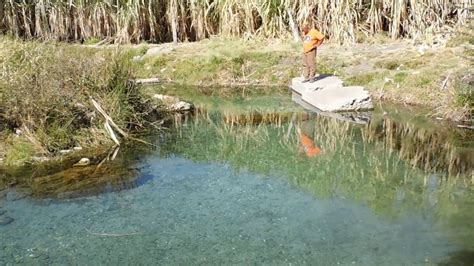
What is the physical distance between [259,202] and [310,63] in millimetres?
8209

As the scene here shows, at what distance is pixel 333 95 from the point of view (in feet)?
50.1

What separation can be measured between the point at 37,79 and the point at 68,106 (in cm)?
84

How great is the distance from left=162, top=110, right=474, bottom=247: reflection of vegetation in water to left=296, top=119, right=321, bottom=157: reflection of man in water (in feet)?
0.34

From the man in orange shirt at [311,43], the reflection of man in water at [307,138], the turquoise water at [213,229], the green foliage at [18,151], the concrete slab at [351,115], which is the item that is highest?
the man in orange shirt at [311,43]

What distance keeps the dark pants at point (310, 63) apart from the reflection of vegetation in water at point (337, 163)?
2.47 m

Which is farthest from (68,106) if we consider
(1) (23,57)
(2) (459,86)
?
(2) (459,86)

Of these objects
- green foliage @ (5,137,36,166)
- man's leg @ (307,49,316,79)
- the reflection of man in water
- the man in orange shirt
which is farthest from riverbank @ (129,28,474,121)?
green foliage @ (5,137,36,166)

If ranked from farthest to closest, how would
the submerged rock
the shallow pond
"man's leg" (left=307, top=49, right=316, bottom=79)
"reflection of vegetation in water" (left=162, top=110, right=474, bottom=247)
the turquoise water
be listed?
1. "man's leg" (left=307, top=49, right=316, bottom=79)
2. "reflection of vegetation in water" (left=162, top=110, right=474, bottom=247)
3. the submerged rock
4. the shallow pond
5. the turquoise water

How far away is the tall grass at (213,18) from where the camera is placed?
68.6 feet

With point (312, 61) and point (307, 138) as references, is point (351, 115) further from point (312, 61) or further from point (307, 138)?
point (312, 61)

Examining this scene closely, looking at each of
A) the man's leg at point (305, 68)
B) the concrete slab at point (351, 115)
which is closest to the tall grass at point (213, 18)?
the man's leg at point (305, 68)

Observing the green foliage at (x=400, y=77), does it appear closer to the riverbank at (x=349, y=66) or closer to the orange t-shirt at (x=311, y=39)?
the riverbank at (x=349, y=66)

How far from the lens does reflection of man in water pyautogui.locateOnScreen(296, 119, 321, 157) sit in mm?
11469

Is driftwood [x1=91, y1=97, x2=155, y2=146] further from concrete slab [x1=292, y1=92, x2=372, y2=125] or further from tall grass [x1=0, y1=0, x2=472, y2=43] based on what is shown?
tall grass [x1=0, y1=0, x2=472, y2=43]
